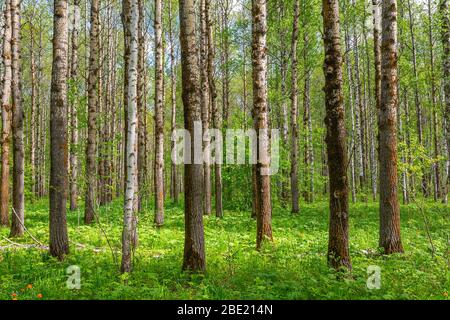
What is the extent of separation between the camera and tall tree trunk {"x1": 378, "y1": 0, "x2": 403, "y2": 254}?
8.27m

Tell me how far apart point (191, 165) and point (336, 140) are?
2.56 meters

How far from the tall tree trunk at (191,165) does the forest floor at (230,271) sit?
437 millimetres

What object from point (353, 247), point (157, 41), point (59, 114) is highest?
point (157, 41)

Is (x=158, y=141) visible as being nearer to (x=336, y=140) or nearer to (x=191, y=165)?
(x=191, y=165)

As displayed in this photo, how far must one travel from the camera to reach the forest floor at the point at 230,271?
5.52 metres

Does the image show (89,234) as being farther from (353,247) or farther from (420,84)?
(420,84)

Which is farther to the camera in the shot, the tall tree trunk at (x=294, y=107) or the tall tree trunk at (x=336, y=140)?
the tall tree trunk at (x=294, y=107)

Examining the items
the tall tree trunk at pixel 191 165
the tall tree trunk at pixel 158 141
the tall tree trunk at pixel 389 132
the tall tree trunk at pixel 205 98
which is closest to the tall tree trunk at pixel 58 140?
the tall tree trunk at pixel 191 165

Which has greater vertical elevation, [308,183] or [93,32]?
[93,32]

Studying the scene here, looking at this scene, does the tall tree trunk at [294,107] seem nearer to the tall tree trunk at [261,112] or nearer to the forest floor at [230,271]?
the forest floor at [230,271]

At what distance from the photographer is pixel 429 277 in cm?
610
